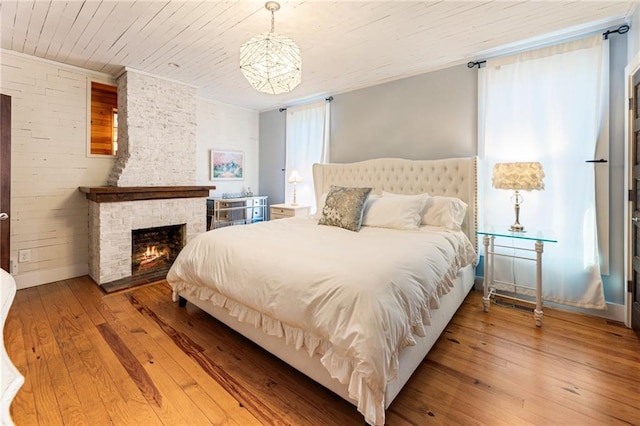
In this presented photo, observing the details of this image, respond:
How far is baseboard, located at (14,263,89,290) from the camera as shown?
3270 millimetres

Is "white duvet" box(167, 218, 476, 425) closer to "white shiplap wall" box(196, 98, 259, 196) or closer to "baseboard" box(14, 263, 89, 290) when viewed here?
"baseboard" box(14, 263, 89, 290)

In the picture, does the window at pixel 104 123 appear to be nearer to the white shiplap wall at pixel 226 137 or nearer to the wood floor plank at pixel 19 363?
the white shiplap wall at pixel 226 137

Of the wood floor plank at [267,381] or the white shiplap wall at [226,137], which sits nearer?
the wood floor plank at [267,381]

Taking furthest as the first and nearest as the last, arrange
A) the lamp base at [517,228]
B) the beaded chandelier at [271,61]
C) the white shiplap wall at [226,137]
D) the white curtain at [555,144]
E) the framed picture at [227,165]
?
the framed picture at [227,165] < the white shiplap wall at [226,137] < the lamp base at [517,228] < the white curtain at [555,144] < the beaded chandelier at [271,61]

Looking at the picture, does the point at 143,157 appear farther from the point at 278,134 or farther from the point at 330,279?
the point at 330,279

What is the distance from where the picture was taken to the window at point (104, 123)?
461cm

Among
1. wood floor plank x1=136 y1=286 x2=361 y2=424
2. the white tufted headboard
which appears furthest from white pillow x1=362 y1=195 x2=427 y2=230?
wood floor plank x1=136 y1=286 x2=361 y2=424

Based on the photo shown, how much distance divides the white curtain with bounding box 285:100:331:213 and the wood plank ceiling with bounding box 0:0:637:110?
1126 millimetres

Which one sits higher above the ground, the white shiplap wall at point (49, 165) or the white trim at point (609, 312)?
the white shiplap wall at point (49, 165)

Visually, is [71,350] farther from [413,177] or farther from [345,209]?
[413,177]

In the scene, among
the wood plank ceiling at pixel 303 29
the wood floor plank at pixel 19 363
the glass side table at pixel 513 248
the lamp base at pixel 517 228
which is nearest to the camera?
the wood floor plank at pixel 19 363

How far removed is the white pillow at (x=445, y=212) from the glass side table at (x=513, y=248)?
9.4 inches

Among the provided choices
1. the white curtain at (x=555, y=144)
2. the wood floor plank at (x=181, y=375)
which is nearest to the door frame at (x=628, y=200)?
the white curtain at (x=555, y=144)

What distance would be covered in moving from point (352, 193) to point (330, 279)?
1639 millimetres
